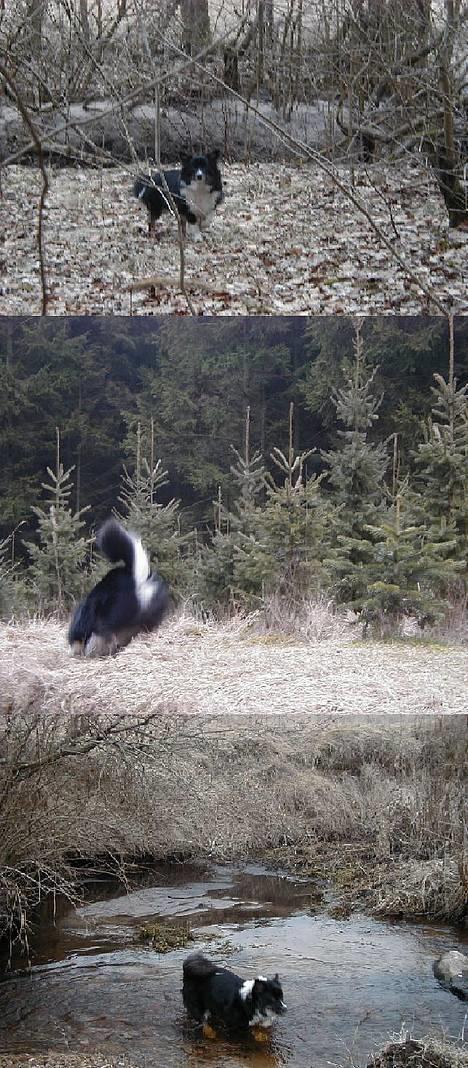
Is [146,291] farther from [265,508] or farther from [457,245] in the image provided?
[457,245]

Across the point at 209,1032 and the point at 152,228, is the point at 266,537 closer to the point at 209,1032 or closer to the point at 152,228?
the point at 152,228

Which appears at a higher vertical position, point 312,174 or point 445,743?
point 312,174

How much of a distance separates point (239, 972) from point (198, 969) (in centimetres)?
59

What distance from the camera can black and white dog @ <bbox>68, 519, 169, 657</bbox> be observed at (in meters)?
5.18

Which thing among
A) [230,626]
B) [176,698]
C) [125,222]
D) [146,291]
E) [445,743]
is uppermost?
[125,222]

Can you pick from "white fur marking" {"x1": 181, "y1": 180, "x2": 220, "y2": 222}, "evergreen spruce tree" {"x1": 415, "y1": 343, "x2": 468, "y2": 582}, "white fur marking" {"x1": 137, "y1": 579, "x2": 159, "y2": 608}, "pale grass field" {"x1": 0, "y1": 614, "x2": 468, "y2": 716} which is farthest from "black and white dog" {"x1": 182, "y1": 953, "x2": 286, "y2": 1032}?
"white fur marking" {"x1": 181, "y1": 180, "x2": 220, "y2": 222}

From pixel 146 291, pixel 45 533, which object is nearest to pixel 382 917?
pixel 45 533

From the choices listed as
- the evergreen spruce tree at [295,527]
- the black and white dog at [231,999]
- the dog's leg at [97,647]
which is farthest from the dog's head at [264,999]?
the evergreen spruce tree at [295,527]

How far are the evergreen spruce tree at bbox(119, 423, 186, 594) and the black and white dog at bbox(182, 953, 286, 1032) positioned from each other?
1.73m

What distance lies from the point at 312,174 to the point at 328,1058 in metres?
4.23

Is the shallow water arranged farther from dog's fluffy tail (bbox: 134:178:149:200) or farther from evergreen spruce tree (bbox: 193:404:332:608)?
dog's fluffy tail (bbox: 134:178:149:200)

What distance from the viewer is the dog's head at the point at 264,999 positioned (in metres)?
4.30

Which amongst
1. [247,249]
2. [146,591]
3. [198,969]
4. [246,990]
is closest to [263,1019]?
[246,990]

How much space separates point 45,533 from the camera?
5.40 meters
